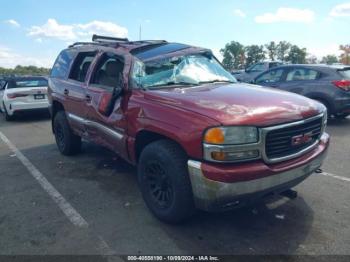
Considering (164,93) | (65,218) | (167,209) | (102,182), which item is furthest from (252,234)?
(102,182)

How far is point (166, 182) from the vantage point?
134 inches

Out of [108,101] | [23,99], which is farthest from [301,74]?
[23,99]

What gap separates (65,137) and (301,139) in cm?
427

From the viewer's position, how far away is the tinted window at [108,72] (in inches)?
175

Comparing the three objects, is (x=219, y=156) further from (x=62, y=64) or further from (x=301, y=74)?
(x=301, y=74)

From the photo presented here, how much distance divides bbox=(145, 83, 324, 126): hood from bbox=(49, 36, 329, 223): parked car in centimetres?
1

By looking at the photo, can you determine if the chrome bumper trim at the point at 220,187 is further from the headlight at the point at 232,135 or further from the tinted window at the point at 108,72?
the tinted window at the point at 108,72

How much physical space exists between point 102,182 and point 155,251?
2047 millimetres

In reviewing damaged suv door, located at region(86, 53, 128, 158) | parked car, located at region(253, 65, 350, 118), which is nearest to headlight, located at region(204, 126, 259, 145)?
damaged suv door, located at region(86, 53, 128, 158)

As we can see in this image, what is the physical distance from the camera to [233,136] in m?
2.89

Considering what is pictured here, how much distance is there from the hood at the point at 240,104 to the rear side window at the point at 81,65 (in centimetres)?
202

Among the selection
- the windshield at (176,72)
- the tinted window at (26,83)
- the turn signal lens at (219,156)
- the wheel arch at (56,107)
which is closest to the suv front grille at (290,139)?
the turn signal lens at (219,156)

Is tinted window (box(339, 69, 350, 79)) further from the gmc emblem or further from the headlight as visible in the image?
the headlight

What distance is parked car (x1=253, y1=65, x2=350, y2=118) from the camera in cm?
845
